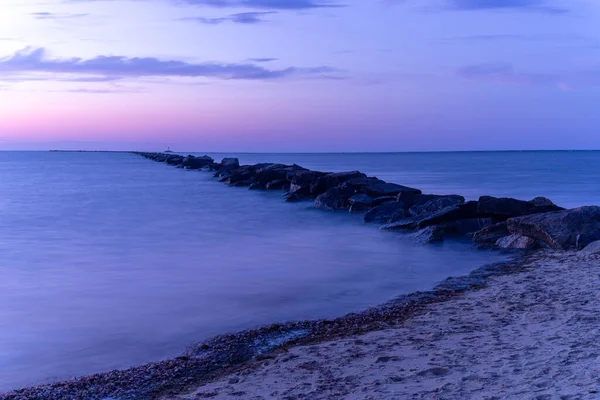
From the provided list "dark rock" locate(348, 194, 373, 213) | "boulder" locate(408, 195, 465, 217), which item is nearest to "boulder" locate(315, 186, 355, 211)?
"dark rock" locate(348, 194, 373, 213)

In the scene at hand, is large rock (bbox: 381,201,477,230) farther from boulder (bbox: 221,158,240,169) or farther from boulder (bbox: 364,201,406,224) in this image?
boulder (bbox: 221,158,240,169)

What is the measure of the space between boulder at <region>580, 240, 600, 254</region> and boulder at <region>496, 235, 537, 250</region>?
3.48 feet

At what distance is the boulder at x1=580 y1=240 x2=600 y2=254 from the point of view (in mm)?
9820

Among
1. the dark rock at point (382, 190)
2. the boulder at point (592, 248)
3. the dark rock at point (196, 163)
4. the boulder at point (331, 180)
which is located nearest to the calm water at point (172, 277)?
the boulder at point (592, 248)

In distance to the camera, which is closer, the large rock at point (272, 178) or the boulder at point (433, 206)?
the boulder at point (433, 206)

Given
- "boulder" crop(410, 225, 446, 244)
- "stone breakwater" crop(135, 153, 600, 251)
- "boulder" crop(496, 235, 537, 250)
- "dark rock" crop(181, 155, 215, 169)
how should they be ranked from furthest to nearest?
"dark rock" crop(181, 155, 215, 169) → "boulder" crop(410, 225, 446, 244) → "boulder" crop(496, 235, 537, 250) → "stone breakwater" crop(135, 153, 600, 251)

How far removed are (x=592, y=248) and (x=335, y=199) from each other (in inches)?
420

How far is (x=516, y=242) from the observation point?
1127 centimetres

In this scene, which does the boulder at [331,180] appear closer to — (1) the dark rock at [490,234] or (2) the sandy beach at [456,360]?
(1) the dark rock at [490,234]

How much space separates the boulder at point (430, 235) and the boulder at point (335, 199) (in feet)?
22.1

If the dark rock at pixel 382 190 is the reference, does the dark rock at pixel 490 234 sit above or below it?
below

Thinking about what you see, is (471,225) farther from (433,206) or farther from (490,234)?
(433,206)

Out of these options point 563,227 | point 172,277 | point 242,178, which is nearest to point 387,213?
point 563,227

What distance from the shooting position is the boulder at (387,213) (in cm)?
1603
